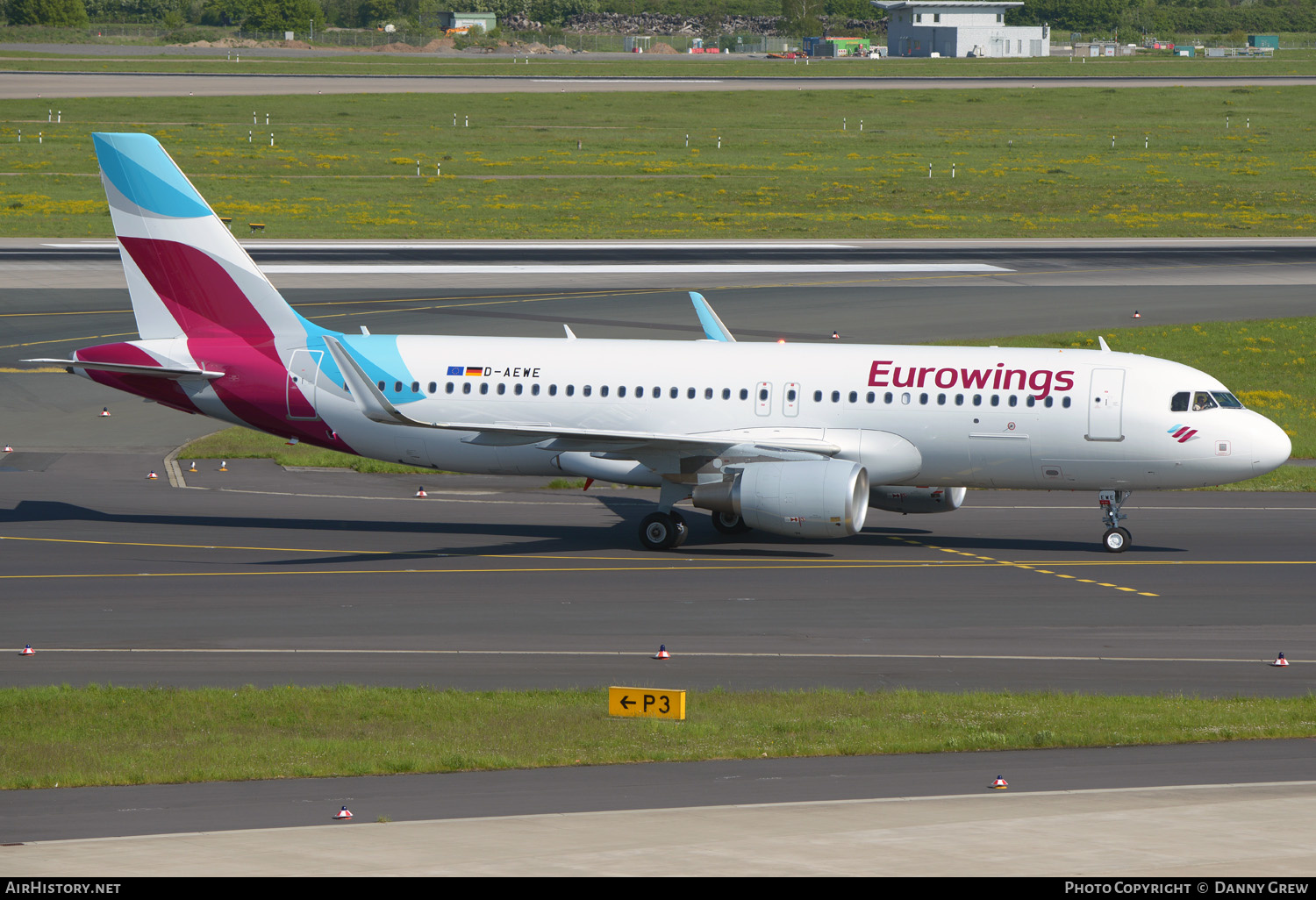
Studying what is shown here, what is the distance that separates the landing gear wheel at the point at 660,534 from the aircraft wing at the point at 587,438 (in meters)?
1.80

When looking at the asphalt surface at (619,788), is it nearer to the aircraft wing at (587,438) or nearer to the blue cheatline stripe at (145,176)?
the aircraft wing at (587,438)

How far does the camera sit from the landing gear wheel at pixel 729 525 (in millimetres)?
38000

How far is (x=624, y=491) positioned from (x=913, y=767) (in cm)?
2385

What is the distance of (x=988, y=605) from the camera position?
31016 mm

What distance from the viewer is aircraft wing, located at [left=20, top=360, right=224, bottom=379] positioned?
121ft

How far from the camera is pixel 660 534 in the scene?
36.3 m

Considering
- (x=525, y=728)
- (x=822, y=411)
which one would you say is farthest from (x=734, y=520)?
(x=525, y=728)

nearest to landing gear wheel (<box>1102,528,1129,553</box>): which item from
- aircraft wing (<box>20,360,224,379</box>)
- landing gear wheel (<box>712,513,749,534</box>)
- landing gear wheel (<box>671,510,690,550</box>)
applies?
landing gear wheel (<box>712,513,749,534</box>)

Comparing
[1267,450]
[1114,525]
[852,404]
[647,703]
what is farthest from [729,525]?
[647,703]

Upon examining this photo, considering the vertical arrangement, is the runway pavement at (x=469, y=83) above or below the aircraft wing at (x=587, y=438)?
above

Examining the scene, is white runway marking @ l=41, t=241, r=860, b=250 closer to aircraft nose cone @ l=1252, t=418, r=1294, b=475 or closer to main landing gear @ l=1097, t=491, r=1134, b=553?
main landing gear @ l=1097, t=491, r=1134, b=553

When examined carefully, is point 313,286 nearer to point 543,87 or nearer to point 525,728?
point 525,728

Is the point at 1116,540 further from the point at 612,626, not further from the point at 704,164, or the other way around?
the point at 704,164

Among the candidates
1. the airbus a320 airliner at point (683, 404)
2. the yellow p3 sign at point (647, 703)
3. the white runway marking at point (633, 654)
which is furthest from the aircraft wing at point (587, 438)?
the yellow p3 sign at point (647, 703)
